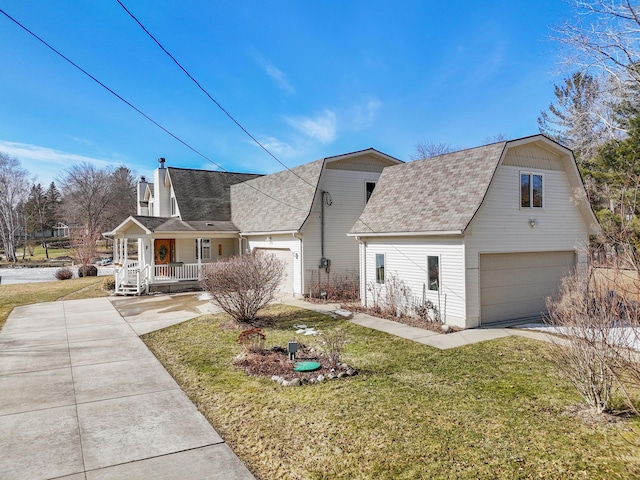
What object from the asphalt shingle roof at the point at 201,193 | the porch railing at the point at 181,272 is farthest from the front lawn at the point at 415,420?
the asphalt shingle roof at the point at 201,193

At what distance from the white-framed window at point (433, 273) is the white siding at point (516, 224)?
3.23 ft

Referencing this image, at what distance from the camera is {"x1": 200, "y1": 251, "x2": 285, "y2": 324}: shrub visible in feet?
36.8

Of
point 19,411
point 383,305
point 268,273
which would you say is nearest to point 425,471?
point 19,411

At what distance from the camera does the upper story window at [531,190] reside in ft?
38.8

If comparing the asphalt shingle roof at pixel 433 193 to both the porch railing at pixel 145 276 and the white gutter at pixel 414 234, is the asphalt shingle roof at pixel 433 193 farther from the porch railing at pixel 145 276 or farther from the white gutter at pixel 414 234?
the porch railing at pixel 145 276

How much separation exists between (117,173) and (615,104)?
6060 centimetres

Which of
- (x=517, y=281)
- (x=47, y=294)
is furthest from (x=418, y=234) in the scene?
(x=47, y=294)

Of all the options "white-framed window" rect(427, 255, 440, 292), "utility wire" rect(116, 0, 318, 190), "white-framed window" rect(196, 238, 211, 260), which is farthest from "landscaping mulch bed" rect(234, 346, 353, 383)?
"white-framed window" rect(196, 238, 211, 260)

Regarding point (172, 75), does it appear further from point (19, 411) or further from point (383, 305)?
point (383, 305)

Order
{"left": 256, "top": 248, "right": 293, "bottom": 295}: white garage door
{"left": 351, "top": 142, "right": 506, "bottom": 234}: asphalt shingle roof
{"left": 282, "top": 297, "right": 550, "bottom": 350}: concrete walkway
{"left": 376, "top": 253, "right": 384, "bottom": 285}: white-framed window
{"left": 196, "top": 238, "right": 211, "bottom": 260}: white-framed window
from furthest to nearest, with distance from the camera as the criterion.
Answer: {"left": 196, "top": 238, "right": 211, "bottom": 260}: white-framed window, {"left": 256, "top": 248, "right": 293, "bottom": 295}: white garage door, {"left": 376, "top": 253, "right": 384, "bottom": 285}: white-framed window, {"left": 351, "top": 142, "right": 506, "bottom": 234}: asphalt shingle roof, {"left": 282, "top": 297, "right": 550, "bottom": 350}: concrete walkway

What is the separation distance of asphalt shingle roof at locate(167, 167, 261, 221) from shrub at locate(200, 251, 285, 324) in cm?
1138

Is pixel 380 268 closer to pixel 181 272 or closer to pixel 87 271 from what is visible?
pixel 181 272

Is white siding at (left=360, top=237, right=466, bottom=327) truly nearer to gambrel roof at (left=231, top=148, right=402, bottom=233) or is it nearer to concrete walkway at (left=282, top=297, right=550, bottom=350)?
concrete walkway at (left=282, top=297, right=550, bottom=350)

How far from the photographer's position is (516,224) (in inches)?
460
